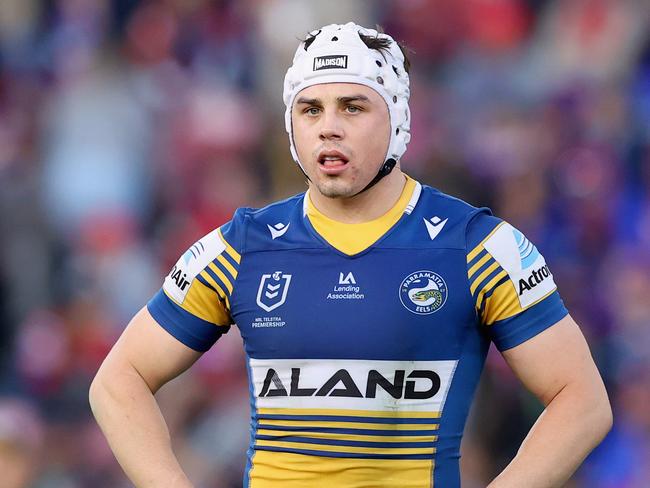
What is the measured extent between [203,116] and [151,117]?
17.1 inches

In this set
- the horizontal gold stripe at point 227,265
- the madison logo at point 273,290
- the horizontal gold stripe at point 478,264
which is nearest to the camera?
the horizontal gold stripe at point 478,264

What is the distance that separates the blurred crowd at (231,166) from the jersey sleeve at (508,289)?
419 cm

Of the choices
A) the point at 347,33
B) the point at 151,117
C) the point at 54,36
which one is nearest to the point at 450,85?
the point at 151,117

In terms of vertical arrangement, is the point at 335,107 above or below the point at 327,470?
above

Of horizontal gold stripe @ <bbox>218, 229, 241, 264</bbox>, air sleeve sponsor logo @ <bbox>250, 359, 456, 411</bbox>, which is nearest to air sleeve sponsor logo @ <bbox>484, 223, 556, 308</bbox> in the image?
air sleeve sponsor logo @ <bbox>250, 359, 456, 411</bbox>

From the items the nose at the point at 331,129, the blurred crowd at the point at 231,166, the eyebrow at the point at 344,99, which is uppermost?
the eyebrow at the point at 344,99

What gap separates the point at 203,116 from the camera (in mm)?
10633

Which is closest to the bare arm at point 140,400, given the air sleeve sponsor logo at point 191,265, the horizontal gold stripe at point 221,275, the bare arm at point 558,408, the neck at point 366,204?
the air sleeve sponsor logo at point 191,265

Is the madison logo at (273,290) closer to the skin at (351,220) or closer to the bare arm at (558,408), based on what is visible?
the skin at (351,220)

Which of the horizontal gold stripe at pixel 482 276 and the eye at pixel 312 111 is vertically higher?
the eye at pixel 312 111

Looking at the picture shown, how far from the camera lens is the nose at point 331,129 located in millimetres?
4621

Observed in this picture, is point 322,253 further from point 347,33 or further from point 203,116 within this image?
point 203,116

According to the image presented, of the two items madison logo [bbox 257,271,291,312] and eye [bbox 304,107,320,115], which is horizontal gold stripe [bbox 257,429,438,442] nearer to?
madison logo [bbox 257,271,291,312]

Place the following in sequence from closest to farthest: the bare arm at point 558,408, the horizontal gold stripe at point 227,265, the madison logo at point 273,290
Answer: the bare arm at point 558,408, the madison logo at point 273,290, the horizontal gold stripe at point 227,265
